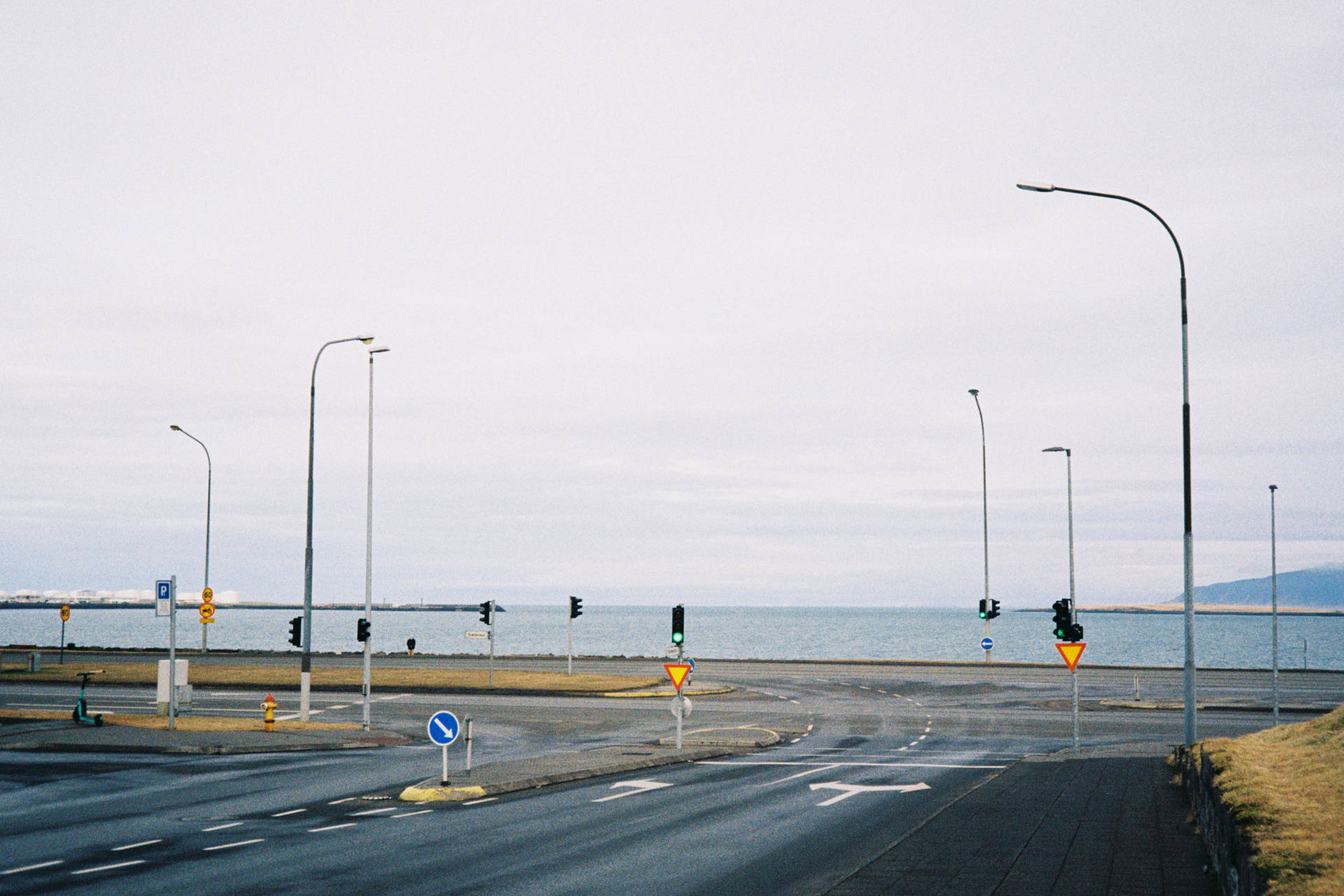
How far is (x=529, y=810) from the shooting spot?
61.4ft

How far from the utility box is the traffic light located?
925 inches

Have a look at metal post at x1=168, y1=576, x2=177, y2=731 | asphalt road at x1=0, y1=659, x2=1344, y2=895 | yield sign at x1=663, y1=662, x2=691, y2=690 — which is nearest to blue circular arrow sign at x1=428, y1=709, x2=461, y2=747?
asphalt road at x1=0, y1=659, x2=1344, y2=895

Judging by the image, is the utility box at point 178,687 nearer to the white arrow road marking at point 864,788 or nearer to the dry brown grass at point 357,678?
the dry brown grass at point 357,678

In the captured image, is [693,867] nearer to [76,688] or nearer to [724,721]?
[724,721]

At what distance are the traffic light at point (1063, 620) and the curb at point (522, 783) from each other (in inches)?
397

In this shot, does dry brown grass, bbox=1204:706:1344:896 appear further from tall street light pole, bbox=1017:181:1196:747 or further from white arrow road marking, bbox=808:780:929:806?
white arrow road marking, bbox=808:780:929:806

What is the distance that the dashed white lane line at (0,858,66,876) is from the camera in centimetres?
1368

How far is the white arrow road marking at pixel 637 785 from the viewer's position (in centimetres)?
2067

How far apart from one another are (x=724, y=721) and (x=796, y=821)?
62.6ft

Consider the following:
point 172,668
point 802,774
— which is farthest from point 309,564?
point 802,774

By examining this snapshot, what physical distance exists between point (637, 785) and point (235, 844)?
8306 mm

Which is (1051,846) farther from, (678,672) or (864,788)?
(678,672)

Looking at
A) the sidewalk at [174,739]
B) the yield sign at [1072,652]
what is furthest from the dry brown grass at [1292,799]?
the sidewalk at [174,739]

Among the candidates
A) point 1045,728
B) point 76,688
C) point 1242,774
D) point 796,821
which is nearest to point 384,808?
point 796,821
